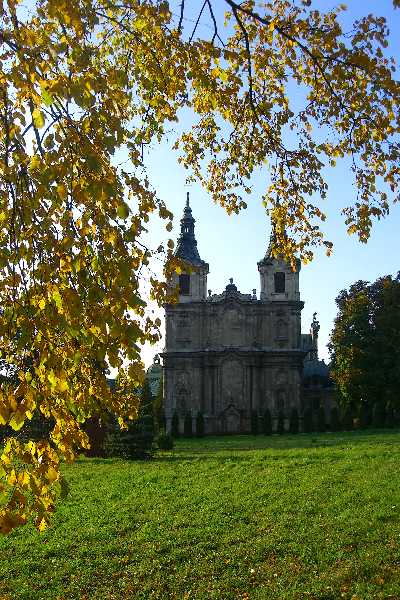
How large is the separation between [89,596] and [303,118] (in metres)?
6.54

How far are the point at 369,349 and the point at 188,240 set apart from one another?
1854 centimetres

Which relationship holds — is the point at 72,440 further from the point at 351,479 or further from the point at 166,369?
the point at 166,369

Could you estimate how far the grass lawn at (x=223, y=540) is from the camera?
8555mm

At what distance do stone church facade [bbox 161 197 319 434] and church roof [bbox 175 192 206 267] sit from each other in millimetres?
179

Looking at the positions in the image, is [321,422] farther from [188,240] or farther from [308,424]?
[188,240]

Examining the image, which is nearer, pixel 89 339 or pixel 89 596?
pixel 89 339

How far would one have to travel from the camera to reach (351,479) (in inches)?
551

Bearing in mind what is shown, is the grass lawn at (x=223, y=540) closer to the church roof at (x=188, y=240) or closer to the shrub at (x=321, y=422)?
the shrub at (x=321, y=422)

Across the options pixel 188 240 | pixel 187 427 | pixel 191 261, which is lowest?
pixel 187 427

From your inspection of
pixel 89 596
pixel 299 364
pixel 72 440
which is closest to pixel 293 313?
pixel 299 364

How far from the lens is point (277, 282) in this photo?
170 ft

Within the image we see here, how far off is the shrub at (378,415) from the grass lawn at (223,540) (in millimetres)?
25020

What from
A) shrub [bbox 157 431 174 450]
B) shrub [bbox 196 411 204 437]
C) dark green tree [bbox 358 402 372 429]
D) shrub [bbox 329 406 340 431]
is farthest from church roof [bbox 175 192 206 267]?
shrub [bbox 157 431 174 450]

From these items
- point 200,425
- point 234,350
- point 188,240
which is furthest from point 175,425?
point 188,240
